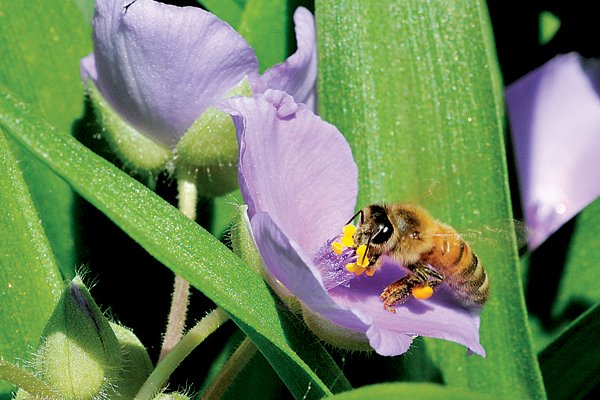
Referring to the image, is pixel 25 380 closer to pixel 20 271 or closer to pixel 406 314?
pixel 20 271

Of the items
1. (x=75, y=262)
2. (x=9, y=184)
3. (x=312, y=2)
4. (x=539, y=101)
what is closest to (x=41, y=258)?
(x=9, y=184)

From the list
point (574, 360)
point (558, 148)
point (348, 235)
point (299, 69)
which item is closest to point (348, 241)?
point (348, 235)

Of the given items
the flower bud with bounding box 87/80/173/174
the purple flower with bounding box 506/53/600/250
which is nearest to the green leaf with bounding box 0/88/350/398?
the flower bud with bounding box 87/80/173/174

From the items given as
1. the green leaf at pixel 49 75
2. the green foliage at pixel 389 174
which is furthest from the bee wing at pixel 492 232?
the green leaf at pixel 49 75

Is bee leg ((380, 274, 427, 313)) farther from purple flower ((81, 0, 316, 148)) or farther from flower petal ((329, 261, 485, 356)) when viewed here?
purple flower ((81, 0, 316, 148))

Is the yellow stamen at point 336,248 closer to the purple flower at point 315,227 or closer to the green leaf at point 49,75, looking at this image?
the purple flower at point 315,227

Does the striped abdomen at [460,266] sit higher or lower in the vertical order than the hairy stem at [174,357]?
higher

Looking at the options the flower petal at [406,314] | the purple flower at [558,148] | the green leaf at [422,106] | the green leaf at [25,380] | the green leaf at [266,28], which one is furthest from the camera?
the purple flower at [558,148]
